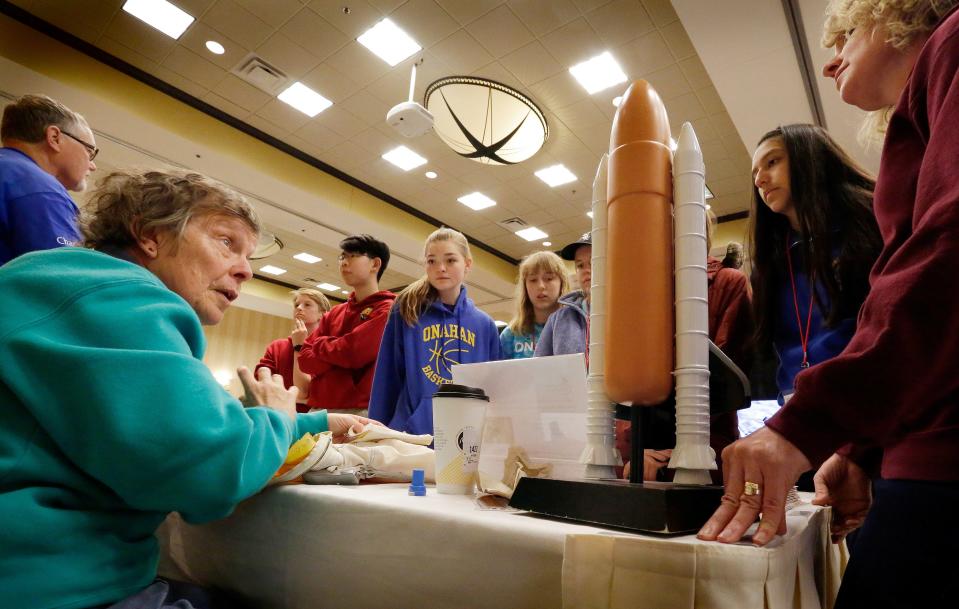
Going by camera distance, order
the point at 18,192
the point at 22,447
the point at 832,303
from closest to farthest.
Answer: the point at 22,447
the point at 832,303
the point at 18,192

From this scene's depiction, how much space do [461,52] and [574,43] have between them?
101 cm

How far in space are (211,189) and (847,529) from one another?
125 centimetres

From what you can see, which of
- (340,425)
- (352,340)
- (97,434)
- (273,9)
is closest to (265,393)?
(340,425)

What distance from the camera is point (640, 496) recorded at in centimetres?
49

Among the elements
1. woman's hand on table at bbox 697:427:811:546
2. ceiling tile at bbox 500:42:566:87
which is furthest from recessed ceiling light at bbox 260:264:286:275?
→ woman's hand on table at bbox 697:427:811:546

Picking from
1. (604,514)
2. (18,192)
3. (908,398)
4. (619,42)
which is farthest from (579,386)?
(619,42)

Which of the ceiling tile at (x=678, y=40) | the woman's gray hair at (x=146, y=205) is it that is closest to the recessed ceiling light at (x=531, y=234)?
the ceiling tile at (x=678, y=40)

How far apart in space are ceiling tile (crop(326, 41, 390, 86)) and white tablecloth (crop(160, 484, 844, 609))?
15.1 ft

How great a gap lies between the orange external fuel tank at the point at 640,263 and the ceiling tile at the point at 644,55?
4341 millimetres

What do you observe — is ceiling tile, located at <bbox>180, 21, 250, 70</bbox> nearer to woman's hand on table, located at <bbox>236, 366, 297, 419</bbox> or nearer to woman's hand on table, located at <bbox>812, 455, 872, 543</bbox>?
woman's hand on table, located at <bbox>236, 366, 297, 419</bbox>

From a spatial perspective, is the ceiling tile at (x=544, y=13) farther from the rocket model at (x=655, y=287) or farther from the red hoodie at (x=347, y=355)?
the rocket model at (x=655, y=287)

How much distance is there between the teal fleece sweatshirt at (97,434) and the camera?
58 cm

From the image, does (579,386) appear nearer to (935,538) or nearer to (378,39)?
(935,538)

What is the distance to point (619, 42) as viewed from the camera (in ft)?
14.3
